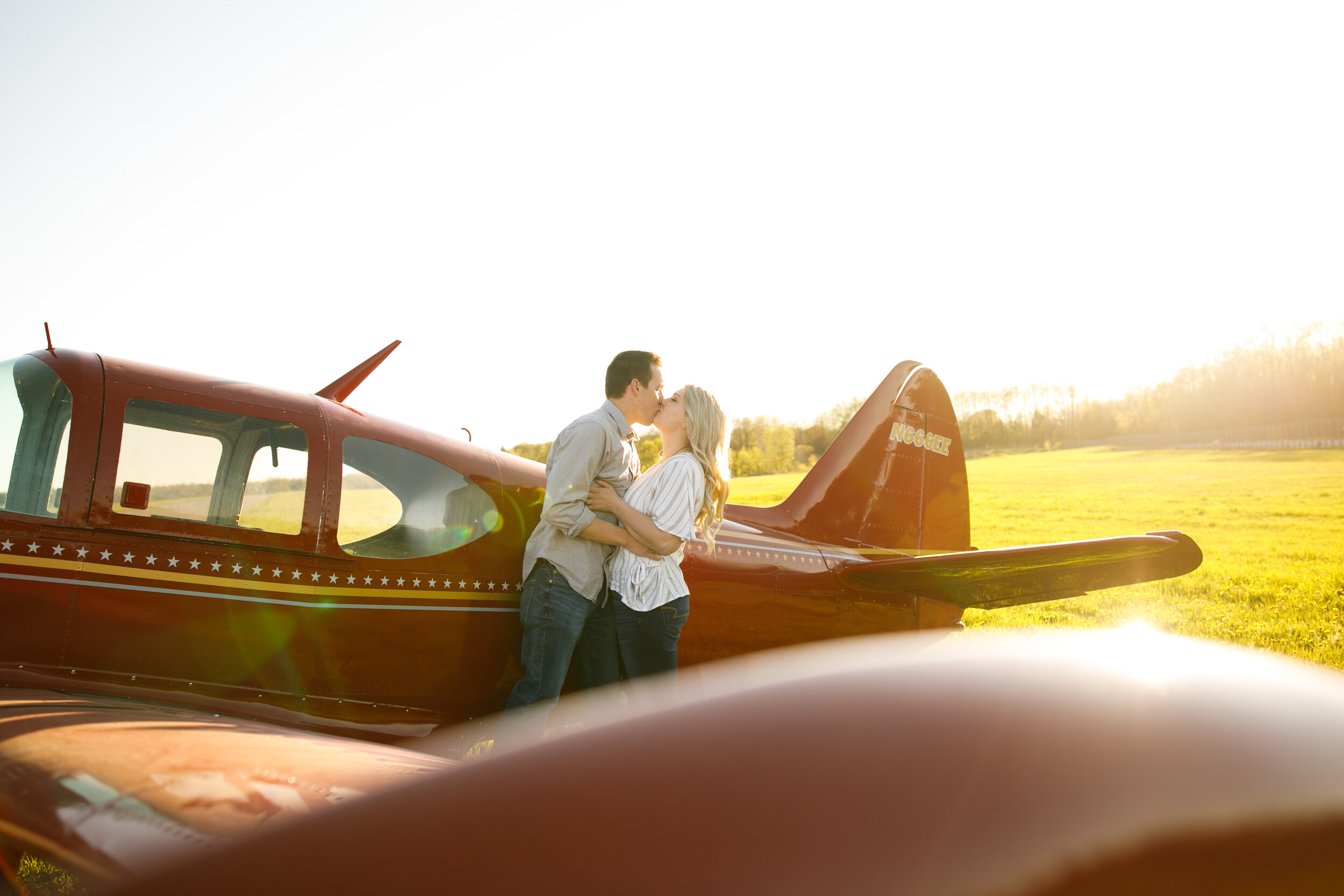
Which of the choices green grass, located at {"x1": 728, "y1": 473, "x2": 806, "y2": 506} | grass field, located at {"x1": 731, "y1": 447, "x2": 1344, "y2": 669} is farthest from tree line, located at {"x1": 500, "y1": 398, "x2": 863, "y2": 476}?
grass field, located at {"x1": 731, "y1": 447, "x2": 1344, "y2": 669}

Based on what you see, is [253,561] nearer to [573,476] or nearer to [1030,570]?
[573,476]

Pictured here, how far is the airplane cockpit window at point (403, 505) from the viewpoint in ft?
12.2

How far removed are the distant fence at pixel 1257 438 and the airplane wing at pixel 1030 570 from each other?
52341 millimetres

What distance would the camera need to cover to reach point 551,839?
0.41 meters

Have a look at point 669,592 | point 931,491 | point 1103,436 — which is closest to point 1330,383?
point 1103,436

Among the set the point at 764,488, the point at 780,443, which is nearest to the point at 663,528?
the point at 764,488

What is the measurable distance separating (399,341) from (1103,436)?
8415 cm

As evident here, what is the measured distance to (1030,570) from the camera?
4293mm

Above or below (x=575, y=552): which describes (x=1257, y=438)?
below

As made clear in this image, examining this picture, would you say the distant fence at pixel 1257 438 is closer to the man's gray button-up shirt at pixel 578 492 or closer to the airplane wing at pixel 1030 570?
the airplane wing at pixel 1030 570

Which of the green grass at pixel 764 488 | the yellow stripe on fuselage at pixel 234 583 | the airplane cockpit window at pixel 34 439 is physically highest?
the airplane cockpit window at pixel 34 439

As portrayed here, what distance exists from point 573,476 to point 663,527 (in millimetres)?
499

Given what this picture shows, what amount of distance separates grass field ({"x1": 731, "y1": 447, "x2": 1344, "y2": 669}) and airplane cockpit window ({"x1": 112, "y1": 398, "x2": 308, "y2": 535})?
447 centimetres

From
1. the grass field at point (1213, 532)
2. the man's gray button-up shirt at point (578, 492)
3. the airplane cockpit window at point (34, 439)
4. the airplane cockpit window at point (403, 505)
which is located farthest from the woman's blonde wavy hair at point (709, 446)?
the airplane cockpit window at point (34, 439)
